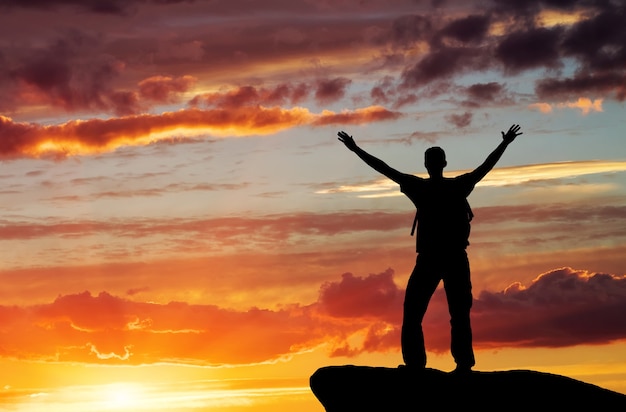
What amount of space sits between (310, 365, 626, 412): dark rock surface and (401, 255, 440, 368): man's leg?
14.9 inches

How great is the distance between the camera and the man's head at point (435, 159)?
20.0 meters

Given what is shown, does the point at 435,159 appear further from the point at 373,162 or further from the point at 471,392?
the point at 471,392

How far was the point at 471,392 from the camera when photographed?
66.2 feet

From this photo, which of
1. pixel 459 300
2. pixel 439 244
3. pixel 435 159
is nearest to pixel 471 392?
pixel 459 300

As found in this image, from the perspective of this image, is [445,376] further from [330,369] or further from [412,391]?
[330,369]

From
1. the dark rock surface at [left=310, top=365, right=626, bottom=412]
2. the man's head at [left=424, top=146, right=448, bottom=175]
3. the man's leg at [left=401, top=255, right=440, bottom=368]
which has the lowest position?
the dark rock surface at [left=310, top=365, right=626, bottom=412]

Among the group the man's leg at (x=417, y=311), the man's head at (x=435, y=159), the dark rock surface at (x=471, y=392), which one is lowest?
the dark rock surface at (x=471, y=392)

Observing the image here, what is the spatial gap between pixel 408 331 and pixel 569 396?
3.50 m

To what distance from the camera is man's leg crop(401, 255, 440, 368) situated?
20.2 m

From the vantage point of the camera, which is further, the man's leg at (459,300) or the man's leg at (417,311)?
the man's leg at (417,311)

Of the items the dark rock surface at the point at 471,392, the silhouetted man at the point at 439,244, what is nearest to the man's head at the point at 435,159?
the silhouetted man at the point at 439,244

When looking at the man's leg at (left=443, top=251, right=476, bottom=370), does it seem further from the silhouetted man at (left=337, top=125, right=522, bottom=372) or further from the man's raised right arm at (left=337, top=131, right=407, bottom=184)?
the man's raised right arm at (left=337, top=131, right=407, bottom=184)

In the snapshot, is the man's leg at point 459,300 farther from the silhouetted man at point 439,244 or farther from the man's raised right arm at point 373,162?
the man's raised right arm at point 373,162

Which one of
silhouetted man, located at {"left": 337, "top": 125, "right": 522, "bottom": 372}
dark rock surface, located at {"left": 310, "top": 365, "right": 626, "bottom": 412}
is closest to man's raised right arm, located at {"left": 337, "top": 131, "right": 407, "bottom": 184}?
→ silhouetted man, located at {"left": 337, "top": 125, "right": 522, "bottom": 372}
